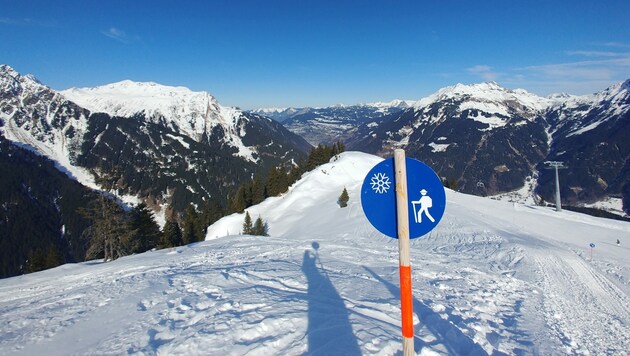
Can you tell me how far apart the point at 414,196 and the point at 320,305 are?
540cm

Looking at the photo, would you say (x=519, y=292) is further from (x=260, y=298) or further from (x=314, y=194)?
(x=314, y=194)

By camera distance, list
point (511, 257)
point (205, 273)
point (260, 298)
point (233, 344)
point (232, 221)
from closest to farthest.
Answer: point (233, 344)
point (260, 298)
point (205, 273)
point (511, 257)
point (232, 221)

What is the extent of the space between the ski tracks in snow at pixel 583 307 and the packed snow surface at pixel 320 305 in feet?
0.20

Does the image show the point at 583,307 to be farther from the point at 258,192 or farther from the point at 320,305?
the point at 258,192

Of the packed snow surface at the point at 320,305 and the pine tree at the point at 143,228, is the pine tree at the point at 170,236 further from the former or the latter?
the packed snow surface at the point at 320,305

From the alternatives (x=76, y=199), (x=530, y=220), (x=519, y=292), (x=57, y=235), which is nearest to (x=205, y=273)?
(x=519, y=292)

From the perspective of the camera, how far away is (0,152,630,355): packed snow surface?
6.65 metres

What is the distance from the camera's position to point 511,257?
18.9m

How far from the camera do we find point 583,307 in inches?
469

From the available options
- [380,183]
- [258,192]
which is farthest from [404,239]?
[258,192]

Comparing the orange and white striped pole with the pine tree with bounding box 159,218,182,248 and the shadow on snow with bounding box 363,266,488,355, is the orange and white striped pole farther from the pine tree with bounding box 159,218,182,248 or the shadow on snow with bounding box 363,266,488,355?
the pine tree with bounding box 159,218,182,248

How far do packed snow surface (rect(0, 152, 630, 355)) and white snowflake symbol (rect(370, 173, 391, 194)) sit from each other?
10.9 ft

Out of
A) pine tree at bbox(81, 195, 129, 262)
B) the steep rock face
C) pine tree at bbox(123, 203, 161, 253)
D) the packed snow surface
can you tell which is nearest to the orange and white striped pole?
the packed snow surface

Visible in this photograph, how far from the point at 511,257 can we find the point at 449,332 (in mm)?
13486
